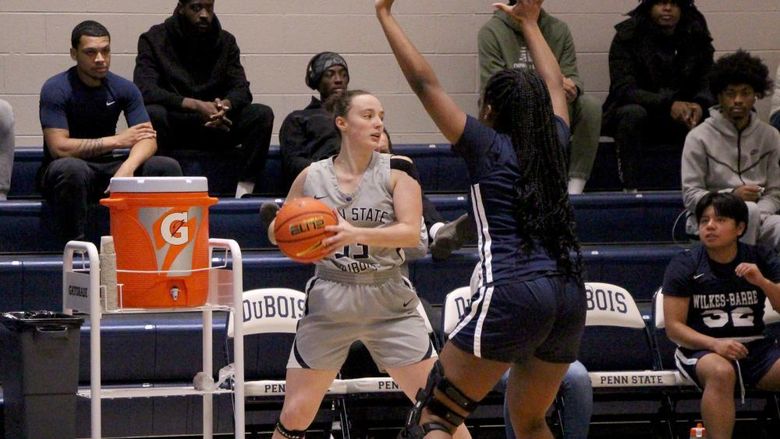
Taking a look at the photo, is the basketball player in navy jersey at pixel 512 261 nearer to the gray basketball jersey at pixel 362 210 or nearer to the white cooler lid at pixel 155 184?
the gray basketball jersey at pixel 362 210

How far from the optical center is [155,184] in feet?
14.4

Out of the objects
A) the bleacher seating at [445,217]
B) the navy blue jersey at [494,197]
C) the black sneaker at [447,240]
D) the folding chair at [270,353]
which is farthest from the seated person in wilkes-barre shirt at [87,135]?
the navy blue jersey at [494,197]

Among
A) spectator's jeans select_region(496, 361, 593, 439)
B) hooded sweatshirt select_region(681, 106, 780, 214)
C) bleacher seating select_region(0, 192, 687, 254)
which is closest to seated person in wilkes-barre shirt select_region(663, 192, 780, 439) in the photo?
spectator's jeans select_region(496, 361, 593, 439)

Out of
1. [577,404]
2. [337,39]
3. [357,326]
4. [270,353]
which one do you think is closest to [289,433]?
[357,326]

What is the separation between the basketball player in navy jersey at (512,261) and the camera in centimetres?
359

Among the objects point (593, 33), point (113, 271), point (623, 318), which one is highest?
point (593, 33)

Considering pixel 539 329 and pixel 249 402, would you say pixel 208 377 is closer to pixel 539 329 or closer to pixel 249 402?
pixel 249 402

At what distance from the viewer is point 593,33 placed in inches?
338

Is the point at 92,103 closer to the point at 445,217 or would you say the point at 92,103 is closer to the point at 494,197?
the point at 445,217

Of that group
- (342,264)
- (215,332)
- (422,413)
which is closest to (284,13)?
(215,332)

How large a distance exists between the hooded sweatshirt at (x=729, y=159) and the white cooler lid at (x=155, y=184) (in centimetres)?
352

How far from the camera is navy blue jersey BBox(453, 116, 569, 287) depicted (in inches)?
145

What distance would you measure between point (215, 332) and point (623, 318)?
2078mm

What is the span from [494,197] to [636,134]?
420 cm
